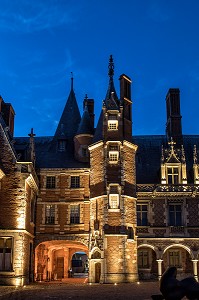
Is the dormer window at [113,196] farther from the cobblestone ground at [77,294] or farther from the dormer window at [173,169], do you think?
the cobblestone ground at [77,294]

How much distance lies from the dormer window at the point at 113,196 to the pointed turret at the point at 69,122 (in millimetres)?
6991

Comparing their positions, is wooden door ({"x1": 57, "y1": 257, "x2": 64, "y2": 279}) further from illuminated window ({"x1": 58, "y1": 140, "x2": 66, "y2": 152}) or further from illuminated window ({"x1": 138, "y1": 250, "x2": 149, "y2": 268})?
illuminated window ({"x1": 58, "y1": 140, "x2": 66, "y2": 152})

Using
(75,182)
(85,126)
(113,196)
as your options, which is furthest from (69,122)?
(113,196)

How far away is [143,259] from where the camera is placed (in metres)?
30.4

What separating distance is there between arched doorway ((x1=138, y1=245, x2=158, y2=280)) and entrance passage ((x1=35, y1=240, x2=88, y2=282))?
13.4 ft

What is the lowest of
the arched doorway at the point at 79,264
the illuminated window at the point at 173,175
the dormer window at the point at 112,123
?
the arched doorway at the point at 79,264

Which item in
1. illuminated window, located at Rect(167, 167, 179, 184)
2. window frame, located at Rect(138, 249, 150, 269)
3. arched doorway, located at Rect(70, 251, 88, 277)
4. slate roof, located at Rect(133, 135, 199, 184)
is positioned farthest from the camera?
arched doorway, located at Rect(70, 251, 88, 277)

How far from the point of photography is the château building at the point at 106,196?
86.2 feet

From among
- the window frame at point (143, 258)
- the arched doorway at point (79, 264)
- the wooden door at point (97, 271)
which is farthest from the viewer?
the arched doorway at point (79, 264)

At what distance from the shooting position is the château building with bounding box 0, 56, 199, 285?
1035 inches

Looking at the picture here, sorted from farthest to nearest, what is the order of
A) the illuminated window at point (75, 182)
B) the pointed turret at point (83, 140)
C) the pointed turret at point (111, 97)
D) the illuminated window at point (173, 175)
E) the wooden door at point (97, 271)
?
the pointed turret at point (83, 140) → the illuminated window at point (173, 175) → the illuminated window at point (75, 182) → the pointed turret at point (111, 97) → the wooden door at point (97, 271)

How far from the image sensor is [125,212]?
91.5 ft

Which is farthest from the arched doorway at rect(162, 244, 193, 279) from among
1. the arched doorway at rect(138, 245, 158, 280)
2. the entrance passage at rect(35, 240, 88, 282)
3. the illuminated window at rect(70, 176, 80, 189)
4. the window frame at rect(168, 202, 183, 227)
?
the illuminated window at rect(70, 176, 80, 189)

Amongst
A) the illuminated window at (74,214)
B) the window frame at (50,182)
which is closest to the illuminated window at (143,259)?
the illuminated window at (74,214)
